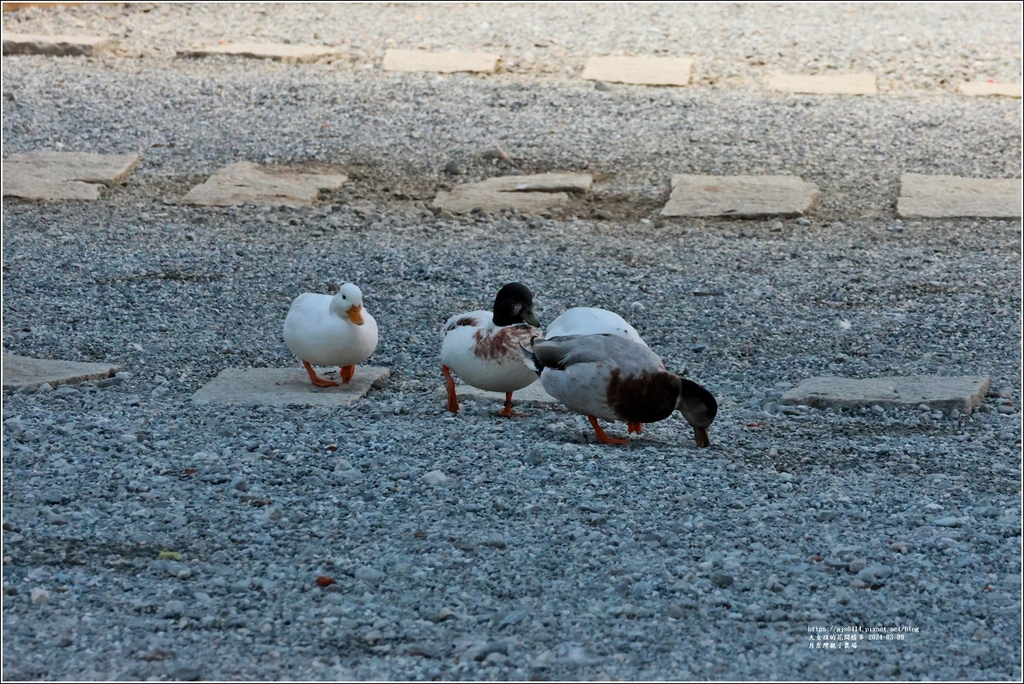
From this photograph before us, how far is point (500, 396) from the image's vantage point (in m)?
4.73

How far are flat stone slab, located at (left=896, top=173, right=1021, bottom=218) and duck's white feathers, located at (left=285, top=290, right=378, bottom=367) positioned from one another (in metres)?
3.96

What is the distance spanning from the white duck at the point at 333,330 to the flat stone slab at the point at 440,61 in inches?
241

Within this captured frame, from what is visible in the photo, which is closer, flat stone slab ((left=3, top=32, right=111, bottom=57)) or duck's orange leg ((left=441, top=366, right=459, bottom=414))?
duck's orange leg ((left=441, top=366, right=459, bottom=414))

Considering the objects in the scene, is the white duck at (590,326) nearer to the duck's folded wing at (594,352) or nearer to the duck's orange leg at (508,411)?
the duck's folded wing at (594,352)

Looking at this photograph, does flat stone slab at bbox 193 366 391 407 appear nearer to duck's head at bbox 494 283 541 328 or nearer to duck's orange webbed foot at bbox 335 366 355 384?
duck's orange webbed foot at bbox 335 366 355 384

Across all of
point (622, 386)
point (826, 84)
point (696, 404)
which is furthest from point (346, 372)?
point (826, 84)

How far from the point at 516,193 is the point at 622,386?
3907 millimetres

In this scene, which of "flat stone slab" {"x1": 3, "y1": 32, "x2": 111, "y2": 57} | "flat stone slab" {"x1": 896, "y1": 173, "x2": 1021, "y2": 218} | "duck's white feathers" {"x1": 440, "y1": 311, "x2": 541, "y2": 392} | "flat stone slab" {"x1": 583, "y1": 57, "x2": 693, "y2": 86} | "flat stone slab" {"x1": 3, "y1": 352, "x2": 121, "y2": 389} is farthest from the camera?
"flat stone slab" {"x1": 3, "y1": 32, "x2": 111, "y2": 57}

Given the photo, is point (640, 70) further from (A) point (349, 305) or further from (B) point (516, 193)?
(A) point (349, 305)

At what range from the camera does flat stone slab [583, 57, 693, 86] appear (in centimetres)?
1011

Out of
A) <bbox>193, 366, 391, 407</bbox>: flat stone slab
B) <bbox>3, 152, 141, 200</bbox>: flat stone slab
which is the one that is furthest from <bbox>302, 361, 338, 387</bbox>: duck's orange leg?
<bbox>3, 152, 141, 200</bbox>: flat stone slab

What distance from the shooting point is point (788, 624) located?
3025mm

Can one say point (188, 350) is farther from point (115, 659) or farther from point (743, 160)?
point (743, 160)

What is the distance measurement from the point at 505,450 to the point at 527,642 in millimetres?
1176
